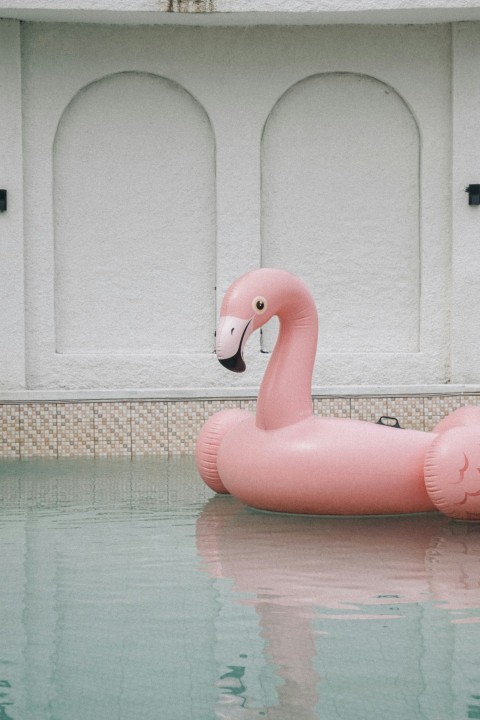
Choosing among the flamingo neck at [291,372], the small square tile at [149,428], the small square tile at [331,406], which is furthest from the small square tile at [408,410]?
the flamingo neck at [291,372]

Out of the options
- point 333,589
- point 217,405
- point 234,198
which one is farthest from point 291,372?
point 234,198

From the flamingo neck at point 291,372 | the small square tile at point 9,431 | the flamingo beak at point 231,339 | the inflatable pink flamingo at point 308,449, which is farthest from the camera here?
the small square tile at point 9,431

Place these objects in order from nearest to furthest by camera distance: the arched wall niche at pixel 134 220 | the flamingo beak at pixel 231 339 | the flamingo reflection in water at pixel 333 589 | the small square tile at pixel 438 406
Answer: the flamingo reflection in water at pixel 333 589
the flamingo beak at pixel 231 339
the small square tile at pixel 438 406
the arched wall niche at pixel 134 220

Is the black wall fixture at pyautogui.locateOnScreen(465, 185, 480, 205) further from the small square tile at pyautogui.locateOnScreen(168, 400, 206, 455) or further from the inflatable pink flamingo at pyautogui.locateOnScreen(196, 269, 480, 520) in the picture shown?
the inflatable pink flamingo at pyautogui.locateOnScreen(196, 269, 480, 520)

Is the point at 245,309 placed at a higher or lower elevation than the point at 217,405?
higher

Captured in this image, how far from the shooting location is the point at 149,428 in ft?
31.0

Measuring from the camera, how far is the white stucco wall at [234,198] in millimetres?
9742

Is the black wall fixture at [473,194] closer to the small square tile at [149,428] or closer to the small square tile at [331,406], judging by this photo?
the small square tile at [331,406]

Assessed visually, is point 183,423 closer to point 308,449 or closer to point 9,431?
point 9,431

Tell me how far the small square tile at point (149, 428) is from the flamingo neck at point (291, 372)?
3.16 meters

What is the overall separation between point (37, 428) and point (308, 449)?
389cm

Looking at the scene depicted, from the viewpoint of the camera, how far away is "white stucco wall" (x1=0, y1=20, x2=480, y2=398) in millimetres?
9742

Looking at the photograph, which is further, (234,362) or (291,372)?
(291,372)

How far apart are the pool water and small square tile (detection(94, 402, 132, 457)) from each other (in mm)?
2751
